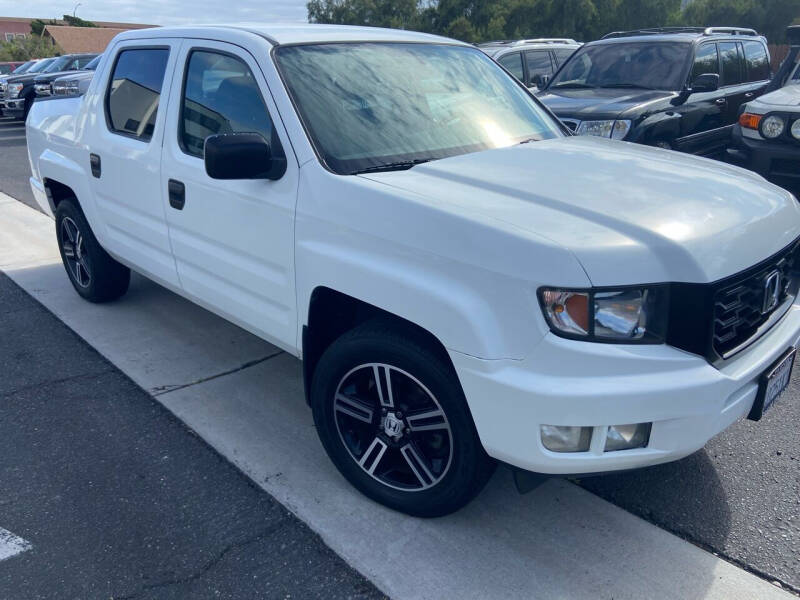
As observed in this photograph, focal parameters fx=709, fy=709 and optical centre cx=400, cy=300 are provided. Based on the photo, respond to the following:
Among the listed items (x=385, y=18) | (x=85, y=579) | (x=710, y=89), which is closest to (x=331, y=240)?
(x=85, y=579)

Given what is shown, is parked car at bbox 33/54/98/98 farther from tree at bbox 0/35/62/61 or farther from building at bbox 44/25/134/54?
building at bbox 44/25/134/54

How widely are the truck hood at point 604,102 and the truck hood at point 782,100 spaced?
37.7 inches

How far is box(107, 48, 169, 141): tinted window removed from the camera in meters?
3.95

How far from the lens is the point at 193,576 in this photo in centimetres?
263

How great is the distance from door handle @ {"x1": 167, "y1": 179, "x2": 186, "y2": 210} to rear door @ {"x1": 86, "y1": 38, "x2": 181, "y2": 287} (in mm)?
142

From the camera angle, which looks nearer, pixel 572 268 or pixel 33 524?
pixel 572 268

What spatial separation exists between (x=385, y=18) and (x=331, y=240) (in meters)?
43.9

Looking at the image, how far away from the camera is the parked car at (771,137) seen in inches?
239

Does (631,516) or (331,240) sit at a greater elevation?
(331,240)

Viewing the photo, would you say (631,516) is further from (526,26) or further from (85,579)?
(526,26)

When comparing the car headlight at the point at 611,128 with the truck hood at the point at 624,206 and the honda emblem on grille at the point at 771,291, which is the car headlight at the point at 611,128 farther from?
the honda emblem on grille at the point at 771,291

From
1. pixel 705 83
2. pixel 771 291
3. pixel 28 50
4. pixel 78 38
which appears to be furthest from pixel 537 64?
pixel 78 38

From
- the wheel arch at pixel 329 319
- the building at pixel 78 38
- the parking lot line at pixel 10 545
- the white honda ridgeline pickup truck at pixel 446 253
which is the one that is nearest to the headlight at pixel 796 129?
the white honda ridgeline pickup truck at pixel 446 253

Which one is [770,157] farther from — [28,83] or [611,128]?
[28,83]
